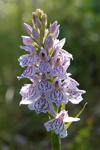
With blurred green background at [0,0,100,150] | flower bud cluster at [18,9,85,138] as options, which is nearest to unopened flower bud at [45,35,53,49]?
flower bud cluster at [18,9,85,138]

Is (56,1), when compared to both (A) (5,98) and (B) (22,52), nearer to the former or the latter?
(B) (22,52)

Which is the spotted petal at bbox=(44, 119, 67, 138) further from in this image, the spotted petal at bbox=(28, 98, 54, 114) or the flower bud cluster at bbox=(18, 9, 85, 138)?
the spotted petal at bbox=(28, 98, 54, 114)

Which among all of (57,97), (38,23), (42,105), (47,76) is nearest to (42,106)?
(42,105)

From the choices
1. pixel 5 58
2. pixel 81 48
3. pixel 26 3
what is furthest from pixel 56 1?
pixel 5 58

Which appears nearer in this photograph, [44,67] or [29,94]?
[44,67]

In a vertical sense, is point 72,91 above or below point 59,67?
below

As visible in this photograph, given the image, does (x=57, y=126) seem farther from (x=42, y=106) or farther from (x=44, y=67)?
(x=44, y=67)

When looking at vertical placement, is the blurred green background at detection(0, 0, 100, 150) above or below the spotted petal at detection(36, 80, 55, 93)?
above

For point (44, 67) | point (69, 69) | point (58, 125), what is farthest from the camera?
point (69, 69)
